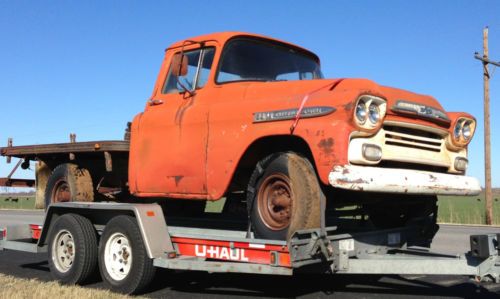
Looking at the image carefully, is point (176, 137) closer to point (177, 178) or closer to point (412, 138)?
point (177, 178)

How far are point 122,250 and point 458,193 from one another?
348 centimetres

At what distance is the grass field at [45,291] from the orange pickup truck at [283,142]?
1185 millimetres

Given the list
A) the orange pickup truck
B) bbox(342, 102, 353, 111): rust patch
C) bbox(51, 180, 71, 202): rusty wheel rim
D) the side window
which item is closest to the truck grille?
the orange pickup truck

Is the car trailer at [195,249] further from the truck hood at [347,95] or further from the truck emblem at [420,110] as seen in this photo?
the truck emblem at [420,110]

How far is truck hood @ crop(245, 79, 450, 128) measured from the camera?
4.58 meters

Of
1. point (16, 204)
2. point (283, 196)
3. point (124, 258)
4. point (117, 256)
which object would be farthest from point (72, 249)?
point (16, 204)

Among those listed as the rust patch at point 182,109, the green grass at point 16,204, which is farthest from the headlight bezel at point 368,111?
the green grass at point 16,204

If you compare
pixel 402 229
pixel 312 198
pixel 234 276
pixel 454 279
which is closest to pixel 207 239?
pixel 312 198

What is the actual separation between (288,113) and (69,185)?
381 cm

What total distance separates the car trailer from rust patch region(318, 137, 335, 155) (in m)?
0.66

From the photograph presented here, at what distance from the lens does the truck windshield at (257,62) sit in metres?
5.73

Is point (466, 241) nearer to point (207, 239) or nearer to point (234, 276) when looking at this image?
point (234, 276)

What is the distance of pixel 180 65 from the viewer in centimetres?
581

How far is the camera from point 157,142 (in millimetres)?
5992
